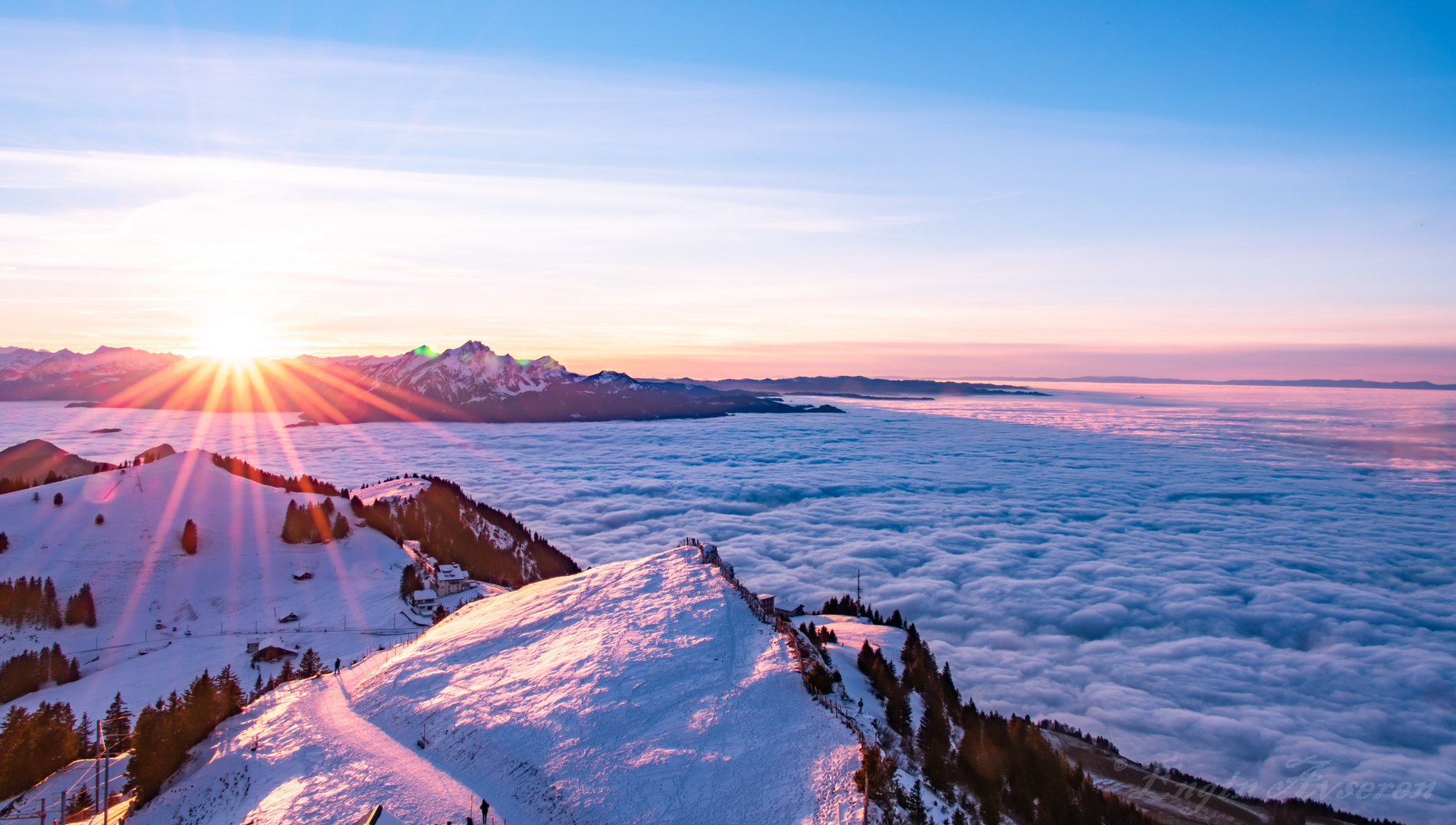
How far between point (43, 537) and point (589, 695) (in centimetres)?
10330

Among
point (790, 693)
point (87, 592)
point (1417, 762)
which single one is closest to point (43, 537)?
point (87, 592)

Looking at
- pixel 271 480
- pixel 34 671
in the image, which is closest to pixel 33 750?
pixel 34 671

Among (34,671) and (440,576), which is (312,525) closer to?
(440,576)

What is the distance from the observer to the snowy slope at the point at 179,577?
67062mm

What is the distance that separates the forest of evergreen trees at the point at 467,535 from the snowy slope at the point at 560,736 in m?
60.9

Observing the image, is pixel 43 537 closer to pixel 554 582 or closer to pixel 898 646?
pixel 554 582

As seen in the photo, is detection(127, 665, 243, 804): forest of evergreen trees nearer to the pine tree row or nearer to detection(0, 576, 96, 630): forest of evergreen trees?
the pine tree row

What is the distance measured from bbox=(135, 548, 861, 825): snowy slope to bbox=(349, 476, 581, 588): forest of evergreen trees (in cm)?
6093

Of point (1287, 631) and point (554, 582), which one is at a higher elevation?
point (554, 582)

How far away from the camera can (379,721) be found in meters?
34.0

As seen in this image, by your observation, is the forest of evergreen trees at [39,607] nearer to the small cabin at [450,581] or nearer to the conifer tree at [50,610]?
the conifer tree at [50,610]

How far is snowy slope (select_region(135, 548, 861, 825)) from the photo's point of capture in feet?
83.5

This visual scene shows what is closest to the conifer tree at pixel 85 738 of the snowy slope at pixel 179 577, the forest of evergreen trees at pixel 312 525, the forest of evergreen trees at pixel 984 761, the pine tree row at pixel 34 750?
the pine tree row at pixel 34 750

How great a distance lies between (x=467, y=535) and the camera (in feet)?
401
